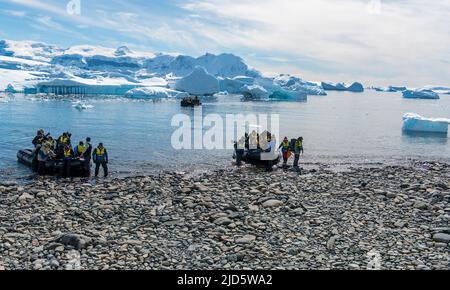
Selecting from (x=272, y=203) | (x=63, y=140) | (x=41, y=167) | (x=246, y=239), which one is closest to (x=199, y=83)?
(x=63, y=140)

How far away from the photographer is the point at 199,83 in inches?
4097

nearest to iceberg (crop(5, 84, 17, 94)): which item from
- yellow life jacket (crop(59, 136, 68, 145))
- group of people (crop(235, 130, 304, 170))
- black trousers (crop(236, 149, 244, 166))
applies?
yellow life jacket (crop(59, 136, 68, 145))

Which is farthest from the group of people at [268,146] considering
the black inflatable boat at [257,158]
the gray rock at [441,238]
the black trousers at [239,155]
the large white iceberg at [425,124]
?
the large white iceberg at [425,124]

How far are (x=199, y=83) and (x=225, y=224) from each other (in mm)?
94913

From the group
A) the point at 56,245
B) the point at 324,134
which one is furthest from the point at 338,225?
the point at 324,134

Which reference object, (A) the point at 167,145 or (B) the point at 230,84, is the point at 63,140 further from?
(B) the point at 230,84

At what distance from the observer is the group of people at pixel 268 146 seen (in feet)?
71.2

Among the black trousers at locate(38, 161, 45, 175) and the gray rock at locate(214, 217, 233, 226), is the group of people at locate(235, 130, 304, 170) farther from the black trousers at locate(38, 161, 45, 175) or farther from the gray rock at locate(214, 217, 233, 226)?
the gray rock at locate(214, 217, 233, 226)

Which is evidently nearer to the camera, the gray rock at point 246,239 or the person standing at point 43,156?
the gray rock at point 246,239

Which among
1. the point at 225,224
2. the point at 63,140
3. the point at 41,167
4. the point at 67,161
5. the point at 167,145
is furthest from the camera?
the point at 167,145

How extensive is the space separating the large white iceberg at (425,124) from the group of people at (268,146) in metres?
26.9

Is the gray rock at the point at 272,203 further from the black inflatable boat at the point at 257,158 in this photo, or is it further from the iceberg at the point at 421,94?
the iceberg at the point at 421,94

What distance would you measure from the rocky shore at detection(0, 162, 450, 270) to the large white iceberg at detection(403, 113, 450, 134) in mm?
29149

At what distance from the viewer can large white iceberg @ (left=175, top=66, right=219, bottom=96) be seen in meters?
103
